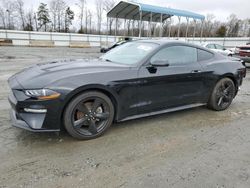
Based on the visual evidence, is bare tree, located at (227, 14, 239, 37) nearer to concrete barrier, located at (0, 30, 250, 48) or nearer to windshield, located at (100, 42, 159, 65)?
concrete barrier, located at (0, 30, 250, 48)

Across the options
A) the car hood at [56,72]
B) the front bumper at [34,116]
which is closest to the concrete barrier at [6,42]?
the car hood at [56,72]

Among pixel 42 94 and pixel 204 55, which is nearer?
pixel 42 94

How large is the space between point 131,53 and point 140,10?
2042 cm

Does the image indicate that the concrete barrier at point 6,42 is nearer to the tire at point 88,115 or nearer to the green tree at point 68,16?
the green tree at point 68,16

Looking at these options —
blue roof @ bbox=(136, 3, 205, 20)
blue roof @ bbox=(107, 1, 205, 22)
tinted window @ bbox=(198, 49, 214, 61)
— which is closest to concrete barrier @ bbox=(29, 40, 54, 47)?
blue roof @ bbox=(107, 1, 205, 22)

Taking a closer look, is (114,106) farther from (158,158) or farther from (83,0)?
(83,0)

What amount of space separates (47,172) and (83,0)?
57.5m

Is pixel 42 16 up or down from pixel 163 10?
up

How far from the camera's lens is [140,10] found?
22.2 m

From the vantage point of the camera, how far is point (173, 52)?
3738mm

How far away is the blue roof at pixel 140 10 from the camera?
22520 millimetres

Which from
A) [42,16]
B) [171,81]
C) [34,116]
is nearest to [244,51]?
[171,81]

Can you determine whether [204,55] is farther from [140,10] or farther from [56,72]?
[140,10]

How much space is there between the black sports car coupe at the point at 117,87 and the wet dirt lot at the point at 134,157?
29 cm
